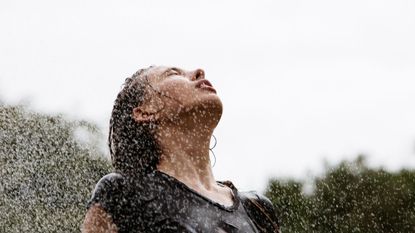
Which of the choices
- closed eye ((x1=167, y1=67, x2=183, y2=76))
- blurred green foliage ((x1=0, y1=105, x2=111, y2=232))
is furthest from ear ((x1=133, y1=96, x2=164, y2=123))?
blurred green foliage ((x1=0, y1=105, x2=111, y2=232))

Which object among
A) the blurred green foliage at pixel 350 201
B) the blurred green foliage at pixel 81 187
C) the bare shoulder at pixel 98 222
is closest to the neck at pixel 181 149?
the bare shoulder at pixel 98 222

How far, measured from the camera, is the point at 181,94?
11.8 feet

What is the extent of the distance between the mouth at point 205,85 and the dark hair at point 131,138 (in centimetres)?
22

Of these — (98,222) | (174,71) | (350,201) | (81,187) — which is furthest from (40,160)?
(350,201)

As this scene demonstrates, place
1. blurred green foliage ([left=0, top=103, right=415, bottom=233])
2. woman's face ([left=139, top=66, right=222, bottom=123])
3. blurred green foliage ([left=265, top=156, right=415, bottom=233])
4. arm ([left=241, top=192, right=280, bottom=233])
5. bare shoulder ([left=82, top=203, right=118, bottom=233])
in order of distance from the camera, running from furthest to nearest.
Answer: blurred green foliage ([left=265, top=156, right=415, bottom=233]) → blurred green foliage ([left=0, top=103, right=415, bottom=233]) → arm ([left=241, top=192, right=280, bottom=233]) → woman's face ([left=139, top=66, right=222, bottom=123]) → bare shoulder ([left=82, top=203, right=118, bottom=233])

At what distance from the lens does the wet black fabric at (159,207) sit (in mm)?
3344

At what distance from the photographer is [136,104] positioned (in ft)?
12.0

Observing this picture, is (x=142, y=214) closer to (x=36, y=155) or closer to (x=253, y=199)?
(x=253, y=199)

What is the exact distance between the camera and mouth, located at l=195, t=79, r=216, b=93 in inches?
143

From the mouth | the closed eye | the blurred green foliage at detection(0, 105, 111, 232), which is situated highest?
the mouth

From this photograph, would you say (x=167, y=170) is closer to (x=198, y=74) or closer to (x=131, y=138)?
(x=131, y=138)

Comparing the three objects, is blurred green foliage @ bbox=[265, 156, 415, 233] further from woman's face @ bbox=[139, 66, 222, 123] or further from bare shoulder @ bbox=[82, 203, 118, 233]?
bare shoulder @ bbox=[82, 203, 118, 233]

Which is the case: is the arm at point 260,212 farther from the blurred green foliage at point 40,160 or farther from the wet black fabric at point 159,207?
the blurred green foliage at point 40,160

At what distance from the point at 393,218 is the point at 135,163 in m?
26.8
